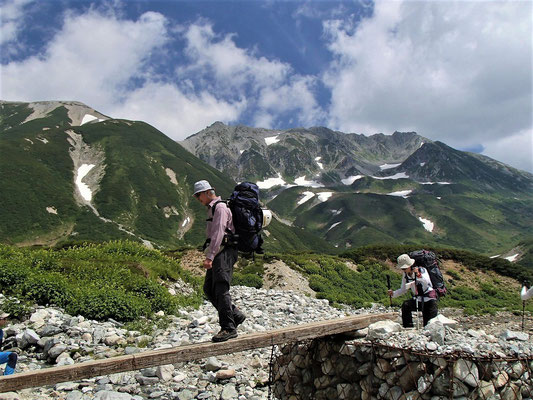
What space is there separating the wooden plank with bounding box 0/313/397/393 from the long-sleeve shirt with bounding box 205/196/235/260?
61.9 inches

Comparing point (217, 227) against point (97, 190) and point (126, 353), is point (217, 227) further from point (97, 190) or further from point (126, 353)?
point (97, 190)

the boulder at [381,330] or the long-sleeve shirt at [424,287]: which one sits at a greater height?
the long-sleeve shirt at [424,287]

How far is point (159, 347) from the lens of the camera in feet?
32.6

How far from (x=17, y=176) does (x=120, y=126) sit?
302ft

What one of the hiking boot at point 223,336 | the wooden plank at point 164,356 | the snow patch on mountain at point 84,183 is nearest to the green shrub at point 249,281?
the wooden plank at point 164,356

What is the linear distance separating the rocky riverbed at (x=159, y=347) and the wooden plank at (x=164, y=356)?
93cm

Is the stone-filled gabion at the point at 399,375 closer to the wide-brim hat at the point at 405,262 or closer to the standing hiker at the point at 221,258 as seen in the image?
the standing hiker at the point at 221,258

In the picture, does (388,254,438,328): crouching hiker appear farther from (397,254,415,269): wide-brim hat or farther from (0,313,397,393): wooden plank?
(0,313,397,393): wooden plank

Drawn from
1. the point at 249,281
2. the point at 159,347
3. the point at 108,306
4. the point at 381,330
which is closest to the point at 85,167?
the point at 249,281

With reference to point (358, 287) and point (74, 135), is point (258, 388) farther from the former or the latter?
point (74, 135)

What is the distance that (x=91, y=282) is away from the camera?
1313cm

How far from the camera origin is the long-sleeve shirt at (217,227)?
243 inches

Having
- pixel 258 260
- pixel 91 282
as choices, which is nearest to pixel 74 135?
pixel 258 260

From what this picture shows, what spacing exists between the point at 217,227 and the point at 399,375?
3.99m
